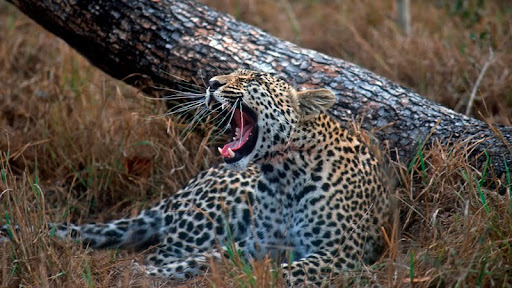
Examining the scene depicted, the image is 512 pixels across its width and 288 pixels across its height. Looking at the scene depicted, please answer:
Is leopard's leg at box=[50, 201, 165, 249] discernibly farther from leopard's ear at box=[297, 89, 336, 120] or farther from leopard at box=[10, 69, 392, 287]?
leopard's ear at box=[297, 89, 336, 120]

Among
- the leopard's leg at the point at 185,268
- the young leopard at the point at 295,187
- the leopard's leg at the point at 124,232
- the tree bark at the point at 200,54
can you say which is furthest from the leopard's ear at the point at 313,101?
the leopard's leg at the point at 124,232

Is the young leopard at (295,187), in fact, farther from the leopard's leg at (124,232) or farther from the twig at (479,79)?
the twig at (479,79)

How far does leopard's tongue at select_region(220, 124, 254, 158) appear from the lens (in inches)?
185

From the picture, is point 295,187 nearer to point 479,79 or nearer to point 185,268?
point 185,268

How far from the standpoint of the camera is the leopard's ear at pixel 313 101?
191 inches

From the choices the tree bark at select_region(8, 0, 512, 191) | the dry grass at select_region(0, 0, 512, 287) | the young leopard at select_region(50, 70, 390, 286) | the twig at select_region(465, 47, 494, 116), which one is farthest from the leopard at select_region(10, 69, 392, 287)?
the twig at select_region(465, 47, 494, 116)

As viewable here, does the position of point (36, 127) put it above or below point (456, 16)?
below

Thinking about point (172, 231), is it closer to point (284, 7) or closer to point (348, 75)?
point (348, 75)

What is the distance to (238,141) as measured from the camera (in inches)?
191

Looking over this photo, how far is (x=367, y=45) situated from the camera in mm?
7961

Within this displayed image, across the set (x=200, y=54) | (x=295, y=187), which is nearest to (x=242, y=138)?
(x=295, y=187)

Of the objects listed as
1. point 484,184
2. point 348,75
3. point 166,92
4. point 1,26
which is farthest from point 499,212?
point 1,26

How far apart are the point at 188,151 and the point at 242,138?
128 cm

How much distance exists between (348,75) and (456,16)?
3.73 metres
